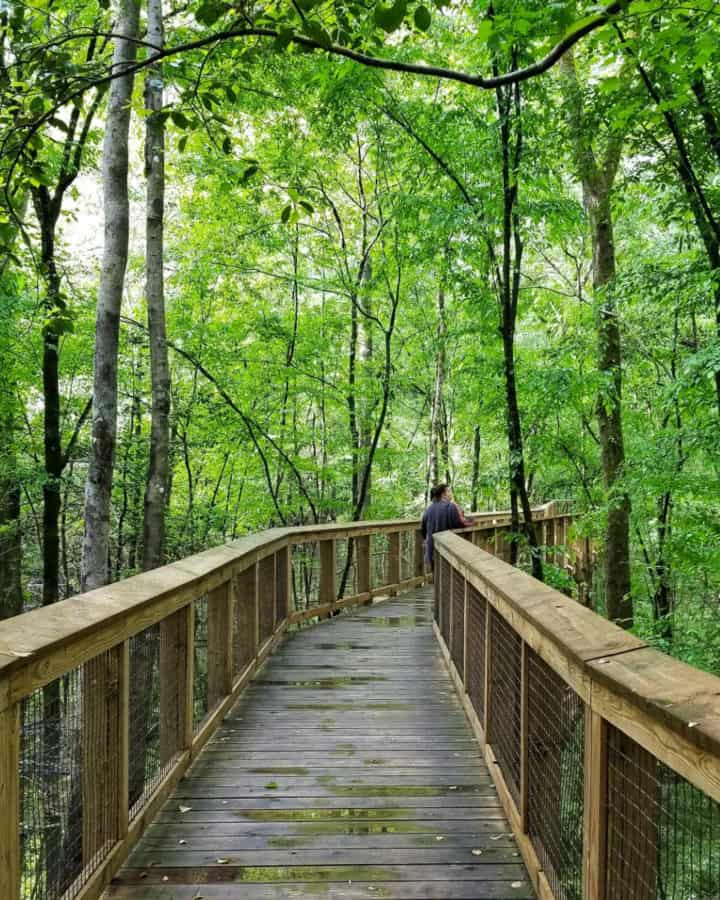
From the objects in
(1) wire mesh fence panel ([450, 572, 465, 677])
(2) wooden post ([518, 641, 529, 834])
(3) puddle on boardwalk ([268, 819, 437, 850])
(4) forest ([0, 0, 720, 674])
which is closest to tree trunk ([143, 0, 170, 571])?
(4) forest ([0, 0, 720, 674])

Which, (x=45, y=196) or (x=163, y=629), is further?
(x=45, y=196)

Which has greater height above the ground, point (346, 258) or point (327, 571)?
point (346, 258)

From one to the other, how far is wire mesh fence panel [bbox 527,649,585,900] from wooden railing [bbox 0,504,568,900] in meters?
1.75

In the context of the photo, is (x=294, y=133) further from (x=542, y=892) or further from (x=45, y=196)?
(x=542, y=892)

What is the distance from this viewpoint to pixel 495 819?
137 inches

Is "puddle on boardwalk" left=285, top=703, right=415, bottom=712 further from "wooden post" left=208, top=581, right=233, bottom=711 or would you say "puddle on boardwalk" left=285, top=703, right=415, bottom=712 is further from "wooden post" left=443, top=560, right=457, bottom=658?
"wooden post" left=443, top=560, right=457, bottom=658

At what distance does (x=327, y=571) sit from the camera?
8.84 metres

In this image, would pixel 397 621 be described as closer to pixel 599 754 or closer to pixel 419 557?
pixel 419 557

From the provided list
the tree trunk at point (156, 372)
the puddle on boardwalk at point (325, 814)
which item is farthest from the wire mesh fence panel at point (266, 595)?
the puddle on boardwalk at point (325, 814)

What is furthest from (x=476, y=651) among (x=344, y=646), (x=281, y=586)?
(x=281, y=586)

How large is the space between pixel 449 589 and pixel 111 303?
161 inches

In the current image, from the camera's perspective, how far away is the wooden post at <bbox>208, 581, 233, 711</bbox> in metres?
4.76

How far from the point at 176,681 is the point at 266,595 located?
9.64 feet

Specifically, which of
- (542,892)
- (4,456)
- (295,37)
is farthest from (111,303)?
(4,456)
